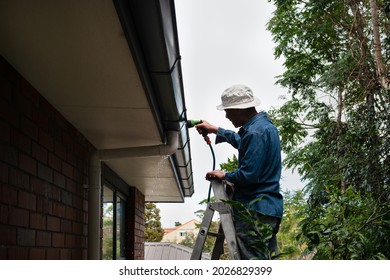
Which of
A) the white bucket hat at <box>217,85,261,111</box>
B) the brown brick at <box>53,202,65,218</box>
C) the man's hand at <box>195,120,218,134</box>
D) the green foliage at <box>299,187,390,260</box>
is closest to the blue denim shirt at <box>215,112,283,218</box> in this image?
the white bucket hat at <box>217,85,261,111</box>

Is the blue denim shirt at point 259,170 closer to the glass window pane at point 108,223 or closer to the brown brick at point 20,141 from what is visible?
the brown brick at point 20,141

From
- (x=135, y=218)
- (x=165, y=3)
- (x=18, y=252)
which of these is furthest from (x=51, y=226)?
(x=135, y=218)

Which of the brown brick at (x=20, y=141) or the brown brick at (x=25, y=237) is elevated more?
the brown brick at (x=20, y=141)

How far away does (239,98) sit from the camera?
8.97 feet

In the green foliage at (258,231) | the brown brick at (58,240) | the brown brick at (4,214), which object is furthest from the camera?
the brown brick at (58,240)

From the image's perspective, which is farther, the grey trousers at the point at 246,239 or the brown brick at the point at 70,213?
the brown brick at the point at 70,213

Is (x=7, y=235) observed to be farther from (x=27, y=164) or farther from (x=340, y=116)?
(x=340, y=116)

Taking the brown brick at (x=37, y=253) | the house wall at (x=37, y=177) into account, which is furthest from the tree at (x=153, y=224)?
the brown brick at (x=37, y=253)

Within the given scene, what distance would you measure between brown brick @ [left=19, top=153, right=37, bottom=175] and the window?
2.65 metres

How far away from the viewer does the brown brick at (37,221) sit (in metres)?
3.11

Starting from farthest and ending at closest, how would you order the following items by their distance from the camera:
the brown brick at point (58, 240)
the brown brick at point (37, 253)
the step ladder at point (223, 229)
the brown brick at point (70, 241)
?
the brown brick at point (70, 241), the brown brick at point (58, 240), the brown brick at point (37, 253), the step ladder at point (223, 229)

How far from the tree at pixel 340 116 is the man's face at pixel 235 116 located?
64cm

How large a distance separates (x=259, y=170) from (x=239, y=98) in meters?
0.41

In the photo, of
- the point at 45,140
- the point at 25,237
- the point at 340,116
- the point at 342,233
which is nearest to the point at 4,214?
the point at 25,237
